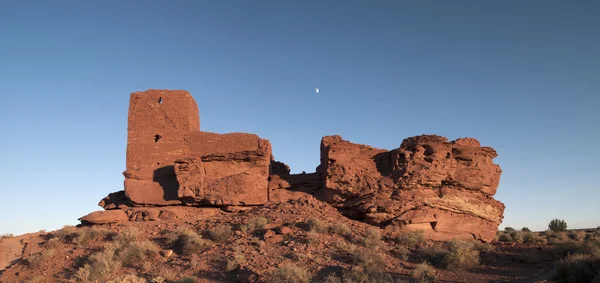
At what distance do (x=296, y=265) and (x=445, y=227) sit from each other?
6.45 meters

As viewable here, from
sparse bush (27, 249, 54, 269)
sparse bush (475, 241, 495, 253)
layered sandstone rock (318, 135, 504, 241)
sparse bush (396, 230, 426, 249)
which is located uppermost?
layered sandstone rock (318, 135, 504, 241)

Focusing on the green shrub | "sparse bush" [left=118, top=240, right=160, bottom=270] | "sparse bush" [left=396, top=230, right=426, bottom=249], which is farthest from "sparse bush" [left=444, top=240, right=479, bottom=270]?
"sparse bush" [left=118, top=240, right=160, bottom=270]

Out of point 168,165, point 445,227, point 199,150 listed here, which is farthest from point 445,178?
point 168,165

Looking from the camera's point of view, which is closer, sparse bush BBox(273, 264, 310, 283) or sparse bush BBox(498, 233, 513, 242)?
sparse bush BBox(273, 264, 310, 283)

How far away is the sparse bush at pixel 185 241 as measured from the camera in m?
14.2

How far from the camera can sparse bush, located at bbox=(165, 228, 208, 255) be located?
46.6 ft

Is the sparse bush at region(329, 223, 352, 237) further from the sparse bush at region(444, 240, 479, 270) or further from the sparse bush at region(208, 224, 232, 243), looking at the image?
the sparse bush at region(208, 224, 232, 243)

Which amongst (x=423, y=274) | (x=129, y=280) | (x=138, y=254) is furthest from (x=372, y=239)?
(x=138, y=254)

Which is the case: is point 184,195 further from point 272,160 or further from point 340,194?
point 340,194

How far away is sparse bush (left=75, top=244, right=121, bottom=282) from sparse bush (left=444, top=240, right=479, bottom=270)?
9.97 metres

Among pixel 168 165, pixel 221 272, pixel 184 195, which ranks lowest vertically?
pixel 221 272

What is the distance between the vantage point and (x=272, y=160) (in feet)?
66.1

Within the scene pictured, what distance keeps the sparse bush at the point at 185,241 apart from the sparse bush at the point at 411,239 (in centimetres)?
646

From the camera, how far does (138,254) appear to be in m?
14.0
